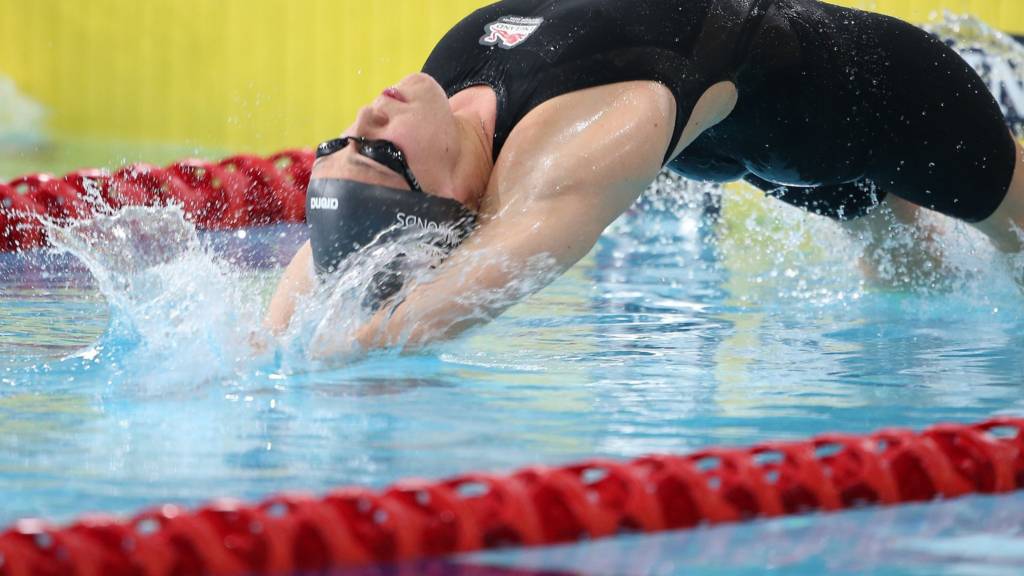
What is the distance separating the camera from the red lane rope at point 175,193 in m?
4.49

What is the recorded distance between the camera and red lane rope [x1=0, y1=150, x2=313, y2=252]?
14.7 ft

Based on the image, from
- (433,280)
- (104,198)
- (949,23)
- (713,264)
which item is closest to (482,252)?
(433,280)

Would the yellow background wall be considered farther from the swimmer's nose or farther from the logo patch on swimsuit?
the swimmer's nose

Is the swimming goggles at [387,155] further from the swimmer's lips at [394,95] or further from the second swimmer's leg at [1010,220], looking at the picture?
the second swimmer's leg at [1010,220]

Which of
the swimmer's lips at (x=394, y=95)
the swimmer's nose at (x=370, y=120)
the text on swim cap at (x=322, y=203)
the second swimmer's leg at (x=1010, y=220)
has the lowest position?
the second swimmer's leg at (x=1010, y=220)

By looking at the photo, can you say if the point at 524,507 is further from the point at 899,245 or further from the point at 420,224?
the point at 899,245

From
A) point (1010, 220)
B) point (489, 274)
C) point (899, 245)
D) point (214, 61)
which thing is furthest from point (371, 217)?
point (214, 61)

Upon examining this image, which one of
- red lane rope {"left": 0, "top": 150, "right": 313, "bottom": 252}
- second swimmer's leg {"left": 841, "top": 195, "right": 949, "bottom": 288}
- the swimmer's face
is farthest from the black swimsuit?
red lane rope {"left": 0, "top": 150, "right": 313, "bottom": 252}

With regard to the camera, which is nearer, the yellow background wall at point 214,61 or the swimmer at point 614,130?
the swimmer at point 614,130

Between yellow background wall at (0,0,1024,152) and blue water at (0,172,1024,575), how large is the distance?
168 inches

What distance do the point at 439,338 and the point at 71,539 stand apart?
965mm

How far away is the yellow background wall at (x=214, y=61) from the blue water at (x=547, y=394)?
14.0ft

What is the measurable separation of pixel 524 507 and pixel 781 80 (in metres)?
1.36

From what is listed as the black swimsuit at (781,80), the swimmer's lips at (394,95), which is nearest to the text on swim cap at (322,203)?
the swimmer's lips at (394,95)
